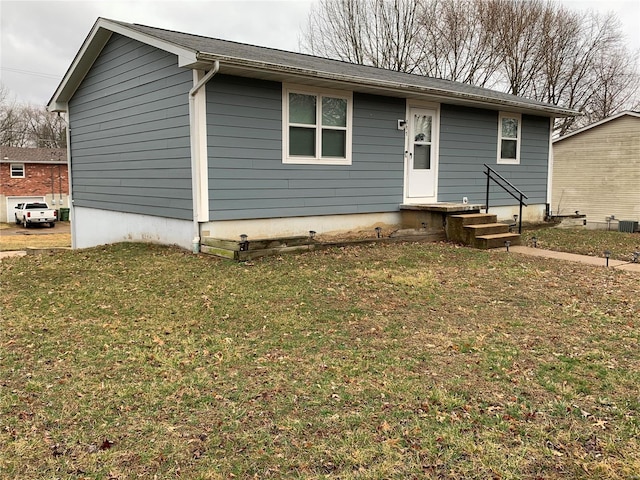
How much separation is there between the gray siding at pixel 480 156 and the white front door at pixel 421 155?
0.78ft

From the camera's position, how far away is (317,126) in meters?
9.00

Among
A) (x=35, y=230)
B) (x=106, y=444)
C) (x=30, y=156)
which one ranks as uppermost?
(x=30, y=156)

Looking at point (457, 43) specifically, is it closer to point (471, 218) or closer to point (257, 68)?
point (471, 218)

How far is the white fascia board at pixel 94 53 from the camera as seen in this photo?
740 cm

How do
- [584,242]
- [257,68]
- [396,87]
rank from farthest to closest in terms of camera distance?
1. [584,242]
2. [396,87]
3. [257,68]

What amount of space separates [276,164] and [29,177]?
110ft

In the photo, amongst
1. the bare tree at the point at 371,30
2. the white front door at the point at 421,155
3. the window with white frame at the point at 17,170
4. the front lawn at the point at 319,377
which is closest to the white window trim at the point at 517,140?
the white front door at the point at 421,155

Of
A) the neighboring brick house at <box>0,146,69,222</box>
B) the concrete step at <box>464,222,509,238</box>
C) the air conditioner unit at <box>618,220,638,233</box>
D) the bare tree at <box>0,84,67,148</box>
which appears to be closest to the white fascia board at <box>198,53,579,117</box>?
the concrete step at <box>464,222,509,238</box>

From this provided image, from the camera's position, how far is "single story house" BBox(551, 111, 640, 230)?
16469 mm

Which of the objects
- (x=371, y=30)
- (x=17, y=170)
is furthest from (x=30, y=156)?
(x=371, y=30)

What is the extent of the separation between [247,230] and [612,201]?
14401 mm

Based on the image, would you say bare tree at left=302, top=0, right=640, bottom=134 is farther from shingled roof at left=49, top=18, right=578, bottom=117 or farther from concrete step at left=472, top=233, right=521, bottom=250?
concrete step at left=472, top=233, right=521, bottom=250

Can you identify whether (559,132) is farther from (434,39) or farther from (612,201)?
(612,201)

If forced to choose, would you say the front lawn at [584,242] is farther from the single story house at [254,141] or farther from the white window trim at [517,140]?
the white window trim at [517,140]
